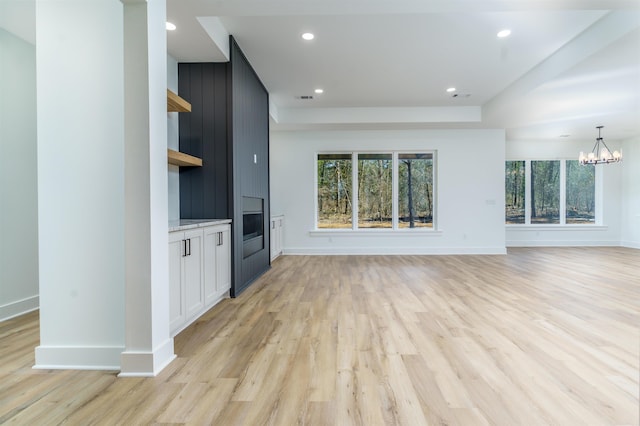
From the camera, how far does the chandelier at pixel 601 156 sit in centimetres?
652

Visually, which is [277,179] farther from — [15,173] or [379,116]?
[15,173]

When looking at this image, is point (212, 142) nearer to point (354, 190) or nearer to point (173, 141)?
point (173, 141)

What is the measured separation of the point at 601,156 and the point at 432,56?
6784 millimetres

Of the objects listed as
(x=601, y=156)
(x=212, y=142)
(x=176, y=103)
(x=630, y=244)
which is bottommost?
(x=630, y=244)

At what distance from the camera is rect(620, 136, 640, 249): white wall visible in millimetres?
7629

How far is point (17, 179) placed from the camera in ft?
10.6

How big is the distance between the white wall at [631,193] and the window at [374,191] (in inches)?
205

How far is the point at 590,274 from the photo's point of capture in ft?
15.4

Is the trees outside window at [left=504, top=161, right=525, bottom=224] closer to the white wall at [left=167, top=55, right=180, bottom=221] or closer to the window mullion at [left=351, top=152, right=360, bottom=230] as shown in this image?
the window mullion at [left=351, top=152, right=360, bottom=230]

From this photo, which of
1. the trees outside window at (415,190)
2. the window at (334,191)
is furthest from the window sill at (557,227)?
the window at (334,191)

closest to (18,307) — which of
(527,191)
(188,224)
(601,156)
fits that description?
(188,224)

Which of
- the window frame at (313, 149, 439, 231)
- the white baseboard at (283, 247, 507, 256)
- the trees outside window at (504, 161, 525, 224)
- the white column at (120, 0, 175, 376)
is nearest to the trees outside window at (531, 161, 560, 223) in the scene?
the trees outside window at (504, 161, 525, 224)

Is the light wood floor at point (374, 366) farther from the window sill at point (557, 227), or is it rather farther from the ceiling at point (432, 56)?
the window sill at point (557, 227)

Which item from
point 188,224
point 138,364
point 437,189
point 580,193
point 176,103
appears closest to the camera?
point 138,364
